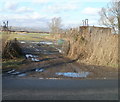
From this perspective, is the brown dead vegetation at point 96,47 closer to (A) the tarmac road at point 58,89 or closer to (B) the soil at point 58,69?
(B) the soil at point 58,69

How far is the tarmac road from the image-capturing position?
6.96m

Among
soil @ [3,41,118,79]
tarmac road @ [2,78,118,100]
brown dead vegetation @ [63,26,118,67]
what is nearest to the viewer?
tarmac road @ [2,78,118,100]

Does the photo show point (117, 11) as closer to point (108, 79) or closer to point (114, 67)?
point (114, 67)

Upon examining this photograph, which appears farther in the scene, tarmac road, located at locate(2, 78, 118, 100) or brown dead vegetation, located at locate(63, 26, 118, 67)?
brown dead vegetation, located at locate(63, 26, 118, 67)

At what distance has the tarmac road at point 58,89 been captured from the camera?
22.8ft

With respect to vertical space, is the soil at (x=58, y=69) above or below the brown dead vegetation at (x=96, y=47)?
below

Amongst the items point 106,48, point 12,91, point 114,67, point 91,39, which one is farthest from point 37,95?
point 91,39

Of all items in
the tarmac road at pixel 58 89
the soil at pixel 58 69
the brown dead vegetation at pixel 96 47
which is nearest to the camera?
the tarmac road at pixel 58 89

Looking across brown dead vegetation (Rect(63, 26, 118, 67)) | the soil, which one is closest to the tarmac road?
the soil

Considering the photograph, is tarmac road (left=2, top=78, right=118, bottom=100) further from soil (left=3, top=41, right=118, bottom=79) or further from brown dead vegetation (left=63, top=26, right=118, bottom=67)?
brown dead vegetation (left=63, top=26, right=118, bottom=67)

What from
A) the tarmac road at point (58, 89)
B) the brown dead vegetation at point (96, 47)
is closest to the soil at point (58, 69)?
the tarmac road at point (58, 89)

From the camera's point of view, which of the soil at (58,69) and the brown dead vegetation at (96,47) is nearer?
the soil at (58,69)

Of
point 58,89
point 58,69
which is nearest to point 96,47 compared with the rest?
point 58,69

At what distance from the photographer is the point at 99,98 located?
22.7 ft
